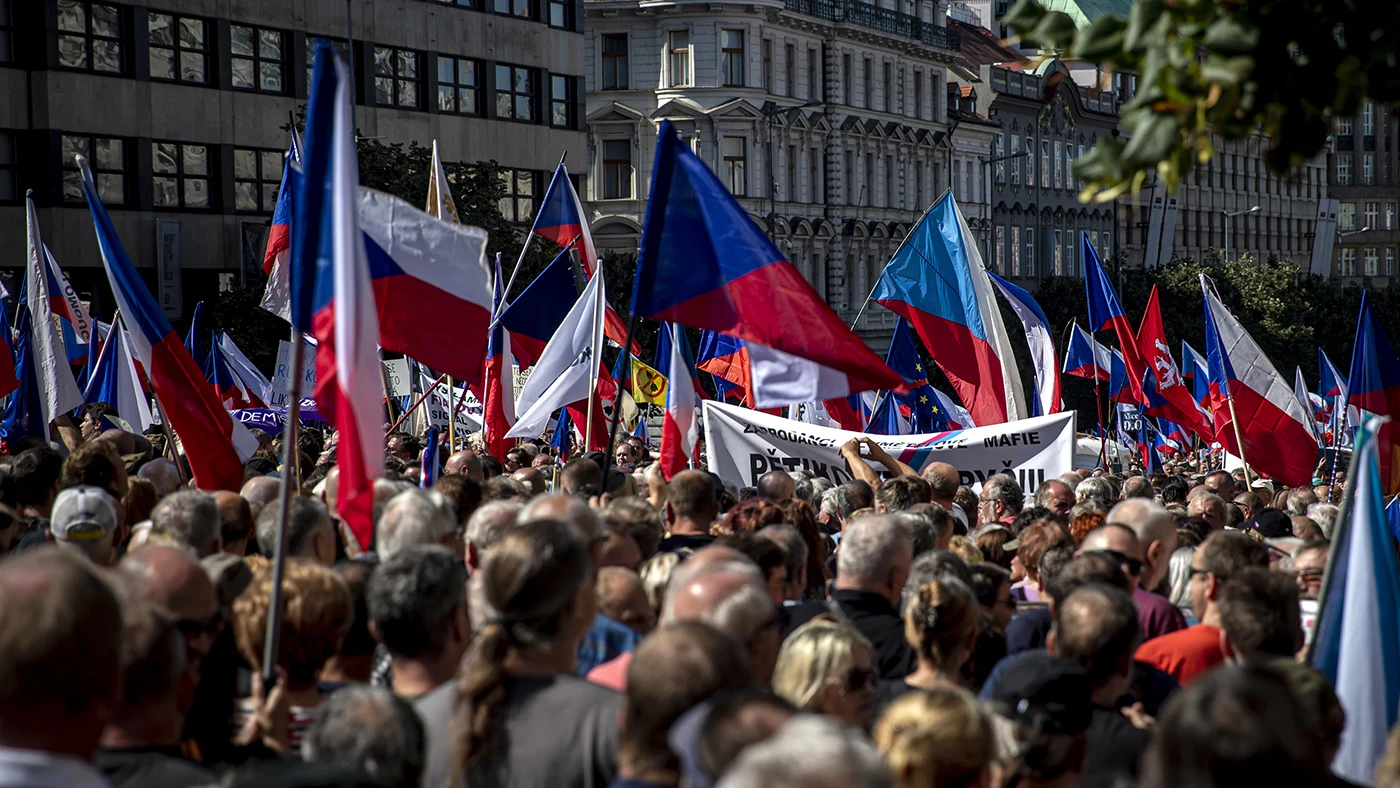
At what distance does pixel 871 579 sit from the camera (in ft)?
20.7

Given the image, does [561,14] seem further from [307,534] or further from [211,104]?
[307,534]

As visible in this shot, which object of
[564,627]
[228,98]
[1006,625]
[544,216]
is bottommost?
[1006,625]

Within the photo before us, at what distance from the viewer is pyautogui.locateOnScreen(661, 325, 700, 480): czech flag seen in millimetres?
11961

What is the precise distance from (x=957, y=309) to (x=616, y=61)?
45683 mm

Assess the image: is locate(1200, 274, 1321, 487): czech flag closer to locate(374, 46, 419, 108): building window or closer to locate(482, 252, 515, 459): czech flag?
locate(482, 252, 515, 459): czech flag

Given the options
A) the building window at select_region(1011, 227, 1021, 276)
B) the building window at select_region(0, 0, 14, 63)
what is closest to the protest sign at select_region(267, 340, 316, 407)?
the building window at select_region(0, 0, 14, 63)

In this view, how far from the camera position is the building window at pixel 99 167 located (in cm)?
3459

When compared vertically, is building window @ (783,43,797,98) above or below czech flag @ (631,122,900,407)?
above

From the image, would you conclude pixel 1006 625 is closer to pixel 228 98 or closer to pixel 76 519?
pixel 76 519

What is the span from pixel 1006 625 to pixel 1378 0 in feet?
10.5

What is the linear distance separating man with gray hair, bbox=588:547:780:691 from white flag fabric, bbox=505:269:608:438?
8.14 meters

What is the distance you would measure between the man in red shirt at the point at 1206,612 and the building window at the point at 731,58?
2074 inches

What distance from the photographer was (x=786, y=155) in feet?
199

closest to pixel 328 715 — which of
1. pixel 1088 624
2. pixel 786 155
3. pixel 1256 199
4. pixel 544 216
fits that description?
pixel 1088 624
